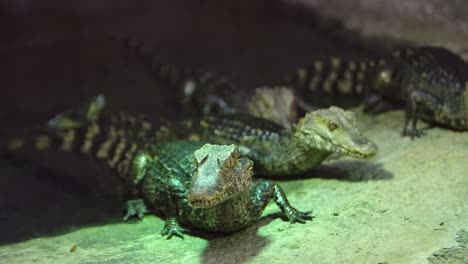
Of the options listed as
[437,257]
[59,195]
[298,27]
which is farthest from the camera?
[298,27]

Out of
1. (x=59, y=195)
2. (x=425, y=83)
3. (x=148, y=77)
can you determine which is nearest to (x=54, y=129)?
(x=59, y=195)

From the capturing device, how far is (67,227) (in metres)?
5.46

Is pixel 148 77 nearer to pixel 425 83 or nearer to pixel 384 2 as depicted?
pixel 384 2

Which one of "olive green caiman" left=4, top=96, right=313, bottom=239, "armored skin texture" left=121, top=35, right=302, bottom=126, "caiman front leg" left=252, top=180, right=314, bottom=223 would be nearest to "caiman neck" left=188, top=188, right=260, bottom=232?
"olive green caiman" left=4, top=96, right=313, bottom=239

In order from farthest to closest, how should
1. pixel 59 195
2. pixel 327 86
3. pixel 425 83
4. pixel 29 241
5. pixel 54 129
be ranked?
pixel 327 86
pixel 54 129
pixel 425 83
pixel 59 195
pixel 29 241

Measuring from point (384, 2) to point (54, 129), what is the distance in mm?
5097

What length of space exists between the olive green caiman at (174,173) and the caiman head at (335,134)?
2.51ft

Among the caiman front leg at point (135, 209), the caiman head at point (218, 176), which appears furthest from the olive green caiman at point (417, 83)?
the caiman front leg at point (135, 209)

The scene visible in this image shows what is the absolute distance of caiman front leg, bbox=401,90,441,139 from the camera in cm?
643

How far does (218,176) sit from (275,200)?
1023 millimetres

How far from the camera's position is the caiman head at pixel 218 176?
4.19m

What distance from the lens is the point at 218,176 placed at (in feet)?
14.3

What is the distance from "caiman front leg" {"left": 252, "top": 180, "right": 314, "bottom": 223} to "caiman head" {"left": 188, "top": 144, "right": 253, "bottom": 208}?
391 millimetres

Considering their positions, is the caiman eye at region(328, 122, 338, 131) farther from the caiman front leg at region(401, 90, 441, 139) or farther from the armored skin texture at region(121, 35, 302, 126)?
the armored skin texture at region(121, 35, 302, 126)
